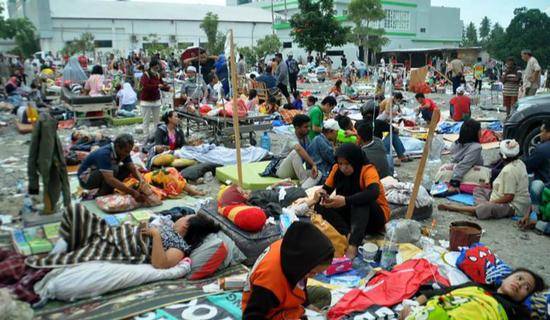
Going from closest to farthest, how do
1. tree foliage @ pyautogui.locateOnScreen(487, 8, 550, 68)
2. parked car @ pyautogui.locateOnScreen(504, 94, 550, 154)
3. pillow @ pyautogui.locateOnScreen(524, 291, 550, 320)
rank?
pillow @ pyautogui.locateOnScreen(524, 291, 550, 320) < parked car @ pyautogui.locateOnScreen(504, 94, 550, 154) < tree foliage @ pyautogui.locateOnScreen(487, 8, 550, 68)

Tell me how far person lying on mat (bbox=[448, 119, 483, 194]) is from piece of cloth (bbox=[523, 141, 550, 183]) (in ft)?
2.81

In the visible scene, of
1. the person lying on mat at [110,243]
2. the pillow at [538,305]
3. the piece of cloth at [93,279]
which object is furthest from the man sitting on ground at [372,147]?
the piece of cloth at [93,279]

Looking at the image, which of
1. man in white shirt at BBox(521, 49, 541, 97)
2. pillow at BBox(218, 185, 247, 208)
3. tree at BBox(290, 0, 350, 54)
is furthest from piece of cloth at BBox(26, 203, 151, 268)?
tree at BBox(290, 0, 350, 54)

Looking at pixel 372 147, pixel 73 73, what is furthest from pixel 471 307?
pixel 73 73

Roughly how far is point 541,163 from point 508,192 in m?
0.68

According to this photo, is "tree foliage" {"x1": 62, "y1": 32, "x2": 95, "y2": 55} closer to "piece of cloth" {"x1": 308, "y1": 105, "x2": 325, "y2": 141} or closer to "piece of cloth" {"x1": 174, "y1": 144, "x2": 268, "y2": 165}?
"piece of cloth" {"x1": 174, "y1": 144, "x2": 268, "y2": 165}

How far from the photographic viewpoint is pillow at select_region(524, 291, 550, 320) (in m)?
3.33

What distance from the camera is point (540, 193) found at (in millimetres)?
5824

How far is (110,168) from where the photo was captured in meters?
6.14

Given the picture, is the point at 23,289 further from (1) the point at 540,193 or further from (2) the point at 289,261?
(1) the point at 540,193

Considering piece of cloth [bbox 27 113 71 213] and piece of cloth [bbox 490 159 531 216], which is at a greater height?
piece of cloth [bbox 27 113 71 213]

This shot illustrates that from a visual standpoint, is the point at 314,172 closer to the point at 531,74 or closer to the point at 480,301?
the point at 480,301

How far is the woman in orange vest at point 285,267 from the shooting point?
2521 millimetres

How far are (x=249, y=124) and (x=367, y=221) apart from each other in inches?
228
